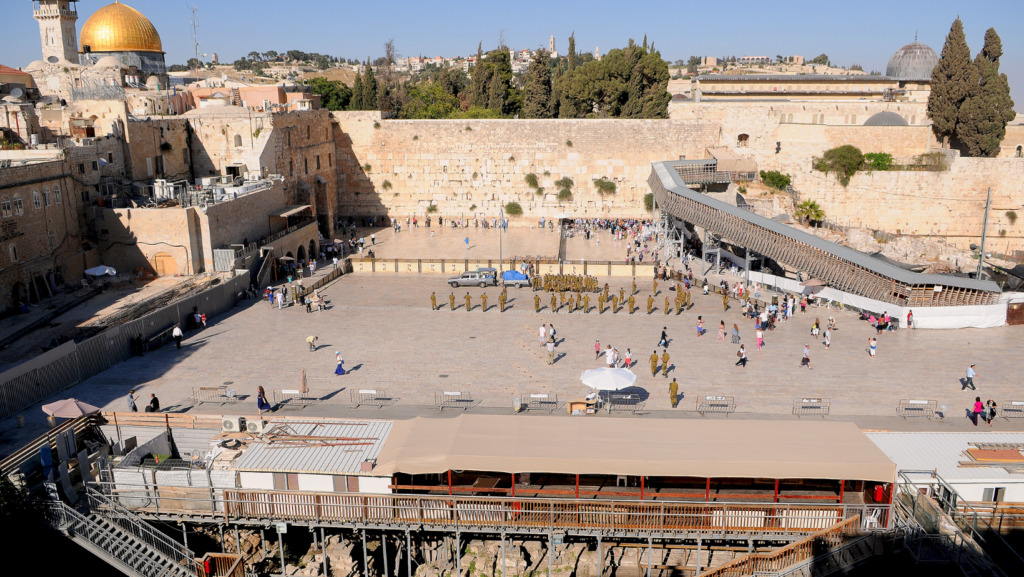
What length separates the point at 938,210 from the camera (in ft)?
128

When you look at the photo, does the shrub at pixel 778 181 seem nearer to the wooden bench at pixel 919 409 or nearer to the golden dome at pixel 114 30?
the wooden bench at pixel 919 409

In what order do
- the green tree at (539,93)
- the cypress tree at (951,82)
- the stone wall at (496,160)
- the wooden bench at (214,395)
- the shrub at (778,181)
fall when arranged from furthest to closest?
the green tree at (539,93) < the stone wall at (496,160) < the shrub at (778,181) < the cypress tree at (951,82) < the wooden bench at (214,395)

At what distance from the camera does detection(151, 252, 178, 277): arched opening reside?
26906 millimetres

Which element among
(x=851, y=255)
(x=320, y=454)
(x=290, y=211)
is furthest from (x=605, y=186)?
(x=320, y=454)

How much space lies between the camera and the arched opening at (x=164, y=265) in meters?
26.9

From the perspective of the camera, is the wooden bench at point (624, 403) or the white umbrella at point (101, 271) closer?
the wooden bench at point (624, 403)

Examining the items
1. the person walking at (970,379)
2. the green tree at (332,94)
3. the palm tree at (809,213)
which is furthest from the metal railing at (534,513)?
the green tree at (332,94)

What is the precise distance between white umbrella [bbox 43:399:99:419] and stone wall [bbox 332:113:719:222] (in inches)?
1146

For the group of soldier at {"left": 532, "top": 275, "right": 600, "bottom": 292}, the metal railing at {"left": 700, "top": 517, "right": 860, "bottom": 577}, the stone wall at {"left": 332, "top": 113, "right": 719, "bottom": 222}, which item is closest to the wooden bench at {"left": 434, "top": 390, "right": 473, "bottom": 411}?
the metal railing at {"left": 700, "top": 517, "right": 860, "bottom": 577}

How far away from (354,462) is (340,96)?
57.4m

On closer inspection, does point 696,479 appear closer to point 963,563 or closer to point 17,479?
point 963,563

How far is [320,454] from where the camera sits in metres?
13.4

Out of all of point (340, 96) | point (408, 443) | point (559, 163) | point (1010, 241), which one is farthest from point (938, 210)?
point (340, 96)

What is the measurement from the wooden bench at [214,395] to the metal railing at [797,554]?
1117cm
